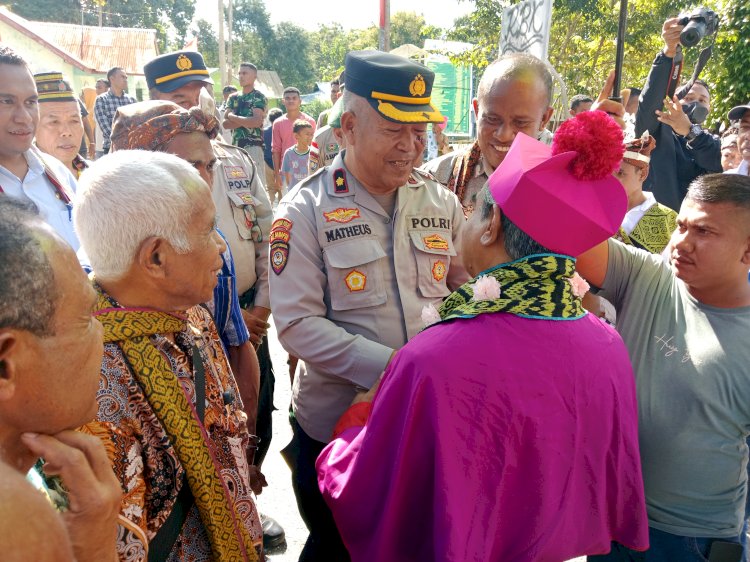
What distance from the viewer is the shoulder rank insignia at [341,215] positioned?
2395 millimetres

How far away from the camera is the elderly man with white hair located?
153cm

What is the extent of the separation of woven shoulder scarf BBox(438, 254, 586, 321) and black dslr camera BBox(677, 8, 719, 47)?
13.1 ft

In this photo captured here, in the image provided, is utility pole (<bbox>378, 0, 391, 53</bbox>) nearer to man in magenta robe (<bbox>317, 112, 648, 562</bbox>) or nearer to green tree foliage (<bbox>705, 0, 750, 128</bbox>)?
green tree foliage (<bbox>705, 0, 750, 128</bbox>)

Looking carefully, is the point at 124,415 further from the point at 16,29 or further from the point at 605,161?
the point at 16,29

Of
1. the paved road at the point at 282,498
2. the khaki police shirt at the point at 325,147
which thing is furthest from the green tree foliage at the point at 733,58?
the paved road at the point at 282,498

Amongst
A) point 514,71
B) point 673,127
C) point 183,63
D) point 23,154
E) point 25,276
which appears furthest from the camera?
point 673,127

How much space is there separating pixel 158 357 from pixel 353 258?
93 cm

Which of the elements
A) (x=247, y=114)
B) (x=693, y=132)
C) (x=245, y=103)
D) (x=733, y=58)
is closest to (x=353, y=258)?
(x=693, y=132)

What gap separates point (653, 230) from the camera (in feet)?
11.5

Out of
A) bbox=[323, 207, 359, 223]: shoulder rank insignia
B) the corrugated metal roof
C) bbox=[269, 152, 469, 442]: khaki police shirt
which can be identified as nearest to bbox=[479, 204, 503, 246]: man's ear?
bbox=[269, 152, 469, 442]: khaki police shirt

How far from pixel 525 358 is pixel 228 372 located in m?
0.95

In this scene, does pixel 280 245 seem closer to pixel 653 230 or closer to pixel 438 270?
pixel 438 270

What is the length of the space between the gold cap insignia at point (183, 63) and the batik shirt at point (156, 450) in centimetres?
275

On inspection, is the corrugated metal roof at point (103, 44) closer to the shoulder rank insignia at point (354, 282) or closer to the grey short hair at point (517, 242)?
the shoulder rank insignia at point (354, 282)
